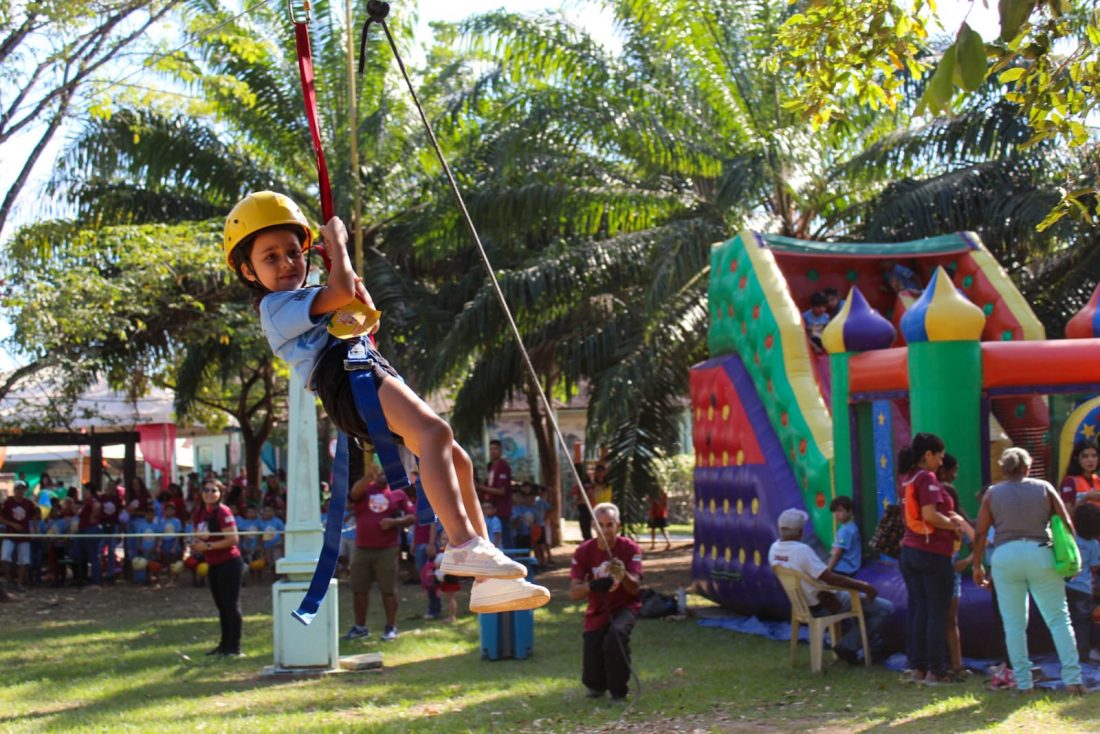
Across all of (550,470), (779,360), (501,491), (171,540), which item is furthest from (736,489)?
(171,540)

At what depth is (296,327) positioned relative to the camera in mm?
4035

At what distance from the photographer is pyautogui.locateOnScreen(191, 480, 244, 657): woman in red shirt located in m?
10.8

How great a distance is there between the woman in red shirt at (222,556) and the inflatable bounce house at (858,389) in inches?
172

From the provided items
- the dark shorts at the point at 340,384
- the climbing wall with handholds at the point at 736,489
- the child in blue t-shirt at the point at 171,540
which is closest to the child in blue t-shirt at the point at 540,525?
the climbing wall with handholds at the point at 736,489

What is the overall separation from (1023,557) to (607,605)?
8.44 ft

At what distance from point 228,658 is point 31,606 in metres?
6.47

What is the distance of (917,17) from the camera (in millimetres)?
6742

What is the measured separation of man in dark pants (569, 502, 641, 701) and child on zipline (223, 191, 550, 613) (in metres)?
4.62

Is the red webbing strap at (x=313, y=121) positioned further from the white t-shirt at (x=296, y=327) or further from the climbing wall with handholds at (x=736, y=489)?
the climbing wall with handholds at (x=736, y=489)

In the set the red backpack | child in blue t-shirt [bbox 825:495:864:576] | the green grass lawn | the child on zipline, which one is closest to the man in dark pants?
the green grass lawn

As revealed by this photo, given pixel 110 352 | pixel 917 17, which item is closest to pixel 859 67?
pixel 917 17

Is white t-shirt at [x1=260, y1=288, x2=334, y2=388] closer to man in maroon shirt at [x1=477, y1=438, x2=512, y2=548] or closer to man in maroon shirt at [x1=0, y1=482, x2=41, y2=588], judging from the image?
man in maroon shirt at [x1=477, y1=438, x2=512, y2=548]

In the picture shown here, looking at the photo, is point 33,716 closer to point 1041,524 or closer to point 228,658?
point 228,658

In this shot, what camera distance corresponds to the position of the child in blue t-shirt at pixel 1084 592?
9.02 m
